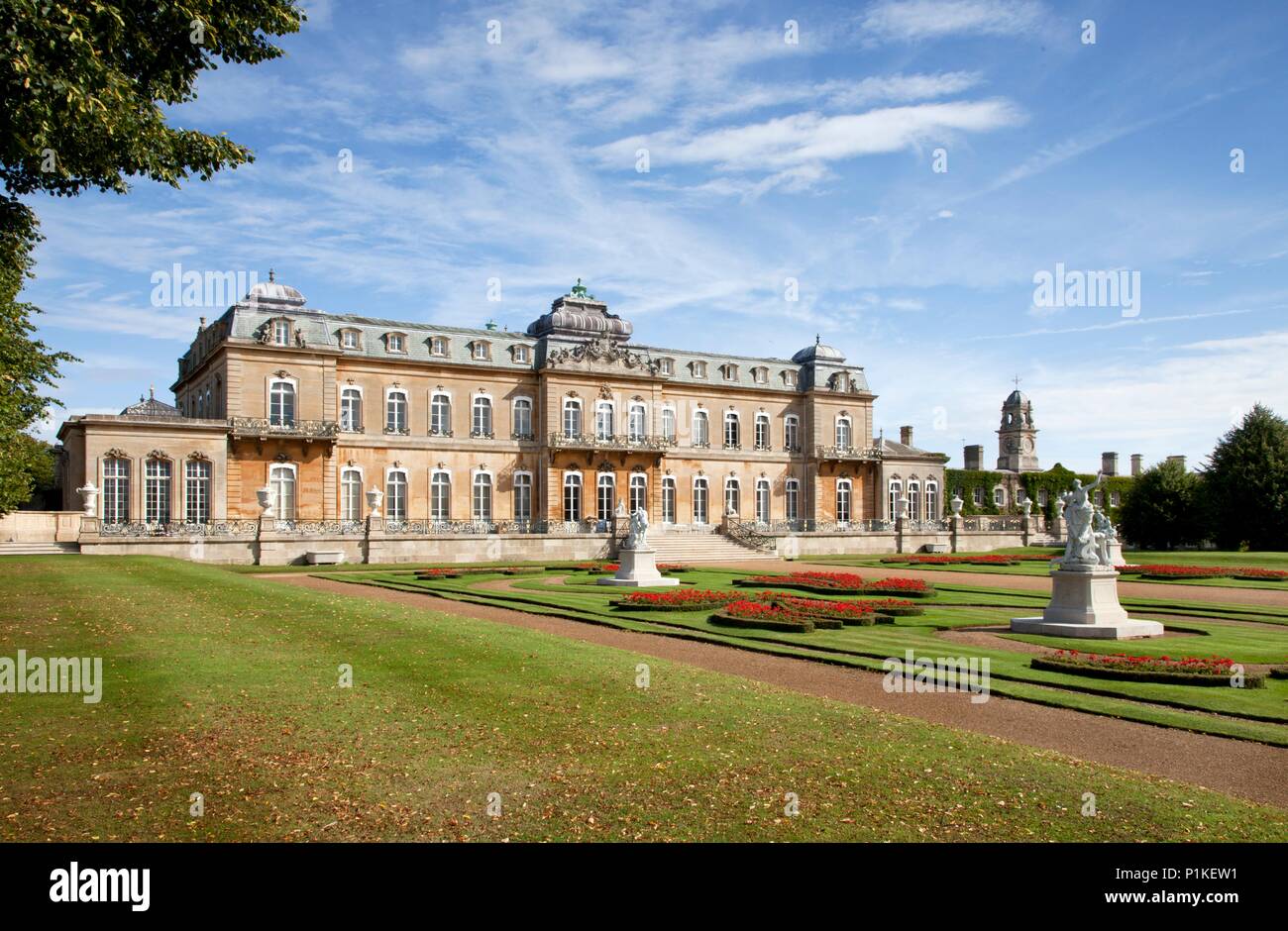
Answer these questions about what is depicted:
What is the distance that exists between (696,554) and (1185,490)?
1093 inches

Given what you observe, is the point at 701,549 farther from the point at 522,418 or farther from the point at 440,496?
the point at 440,496

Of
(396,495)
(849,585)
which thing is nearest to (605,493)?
(396,495)

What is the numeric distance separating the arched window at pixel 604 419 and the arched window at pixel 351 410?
12.5 meters

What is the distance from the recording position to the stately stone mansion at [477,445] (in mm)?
39875

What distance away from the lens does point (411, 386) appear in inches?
1845

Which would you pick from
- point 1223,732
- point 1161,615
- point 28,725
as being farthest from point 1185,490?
point 28,725

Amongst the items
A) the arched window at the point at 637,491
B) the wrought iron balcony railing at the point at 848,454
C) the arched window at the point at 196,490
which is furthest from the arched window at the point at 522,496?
the wrought iron balcony railing at the point at 848,454

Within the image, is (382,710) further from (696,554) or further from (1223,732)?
(696,554)

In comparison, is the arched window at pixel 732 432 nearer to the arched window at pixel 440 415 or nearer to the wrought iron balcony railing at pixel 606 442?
the wrought iron balcony railing at pixel 606 442

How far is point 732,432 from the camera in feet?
184

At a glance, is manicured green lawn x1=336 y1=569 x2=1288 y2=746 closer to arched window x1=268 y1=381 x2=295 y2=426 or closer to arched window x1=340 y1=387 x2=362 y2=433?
arched window x1=268 y1=381 x2=295 y2=426
